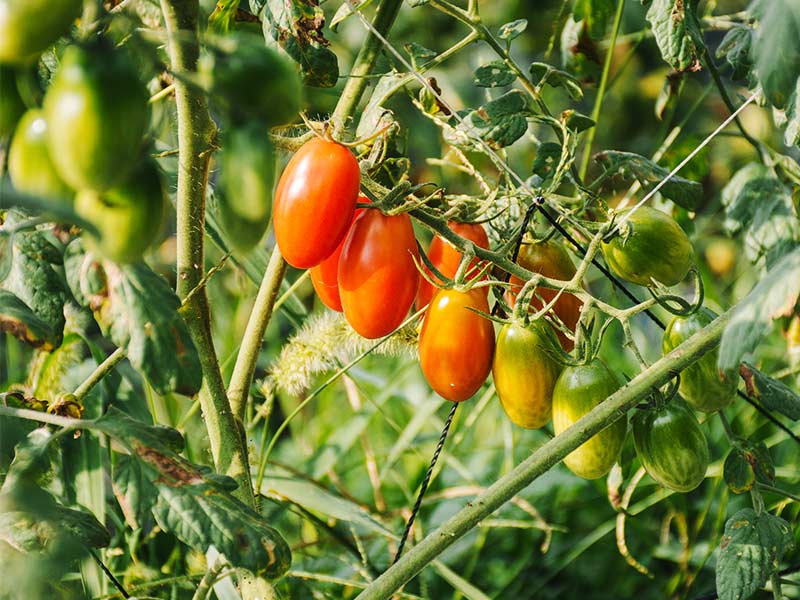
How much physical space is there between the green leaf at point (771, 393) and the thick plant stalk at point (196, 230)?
53 cm

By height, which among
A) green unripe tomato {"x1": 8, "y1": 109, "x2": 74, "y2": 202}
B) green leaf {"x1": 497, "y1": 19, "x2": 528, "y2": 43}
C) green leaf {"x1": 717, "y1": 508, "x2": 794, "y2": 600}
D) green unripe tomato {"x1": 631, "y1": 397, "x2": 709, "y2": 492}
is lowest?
green leaf {"x1": 717, "y1": 508, "x2": 794, "y2": 600}

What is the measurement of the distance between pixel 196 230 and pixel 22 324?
187 millimetres

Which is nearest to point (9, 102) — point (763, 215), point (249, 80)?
point (249, 80)

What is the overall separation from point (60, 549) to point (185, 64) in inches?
15.1

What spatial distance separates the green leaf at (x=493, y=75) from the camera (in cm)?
104

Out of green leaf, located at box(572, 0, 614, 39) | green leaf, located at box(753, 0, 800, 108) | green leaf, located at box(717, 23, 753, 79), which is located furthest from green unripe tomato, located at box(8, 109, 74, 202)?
green leaf, located at box(572, 0, 614, 39)

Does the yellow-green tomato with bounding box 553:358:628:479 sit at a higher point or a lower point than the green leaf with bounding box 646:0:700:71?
lower

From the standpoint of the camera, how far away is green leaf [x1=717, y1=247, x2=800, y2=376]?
615 mm

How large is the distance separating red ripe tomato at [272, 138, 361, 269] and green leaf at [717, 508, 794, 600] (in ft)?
1.59

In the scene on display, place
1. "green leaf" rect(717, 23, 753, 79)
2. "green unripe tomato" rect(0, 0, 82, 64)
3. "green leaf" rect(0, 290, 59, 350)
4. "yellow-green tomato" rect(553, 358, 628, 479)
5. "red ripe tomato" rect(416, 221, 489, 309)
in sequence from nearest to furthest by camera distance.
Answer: "green unripe tomato" rect(0, 0, 82, 64)
"green leaf" rect(0, 290, 59, 350)
"yellow-green tomato" rect(553, 358, 628, 479)
"red ripe tomato" rect(416, 221, 489, 309)
"green leaf" rect(717, 23, 753, 79)

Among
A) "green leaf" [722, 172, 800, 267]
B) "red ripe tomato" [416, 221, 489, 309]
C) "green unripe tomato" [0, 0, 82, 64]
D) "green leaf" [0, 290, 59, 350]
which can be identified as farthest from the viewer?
"green leaf" [722, 172, 800, 267]

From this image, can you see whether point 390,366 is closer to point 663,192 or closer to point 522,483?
point 663,192

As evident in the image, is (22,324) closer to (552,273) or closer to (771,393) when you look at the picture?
(552,273)

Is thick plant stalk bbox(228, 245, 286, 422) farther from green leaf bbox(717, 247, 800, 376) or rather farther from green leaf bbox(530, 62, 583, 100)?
green leaf bbox(717, 247, 800, 376)
